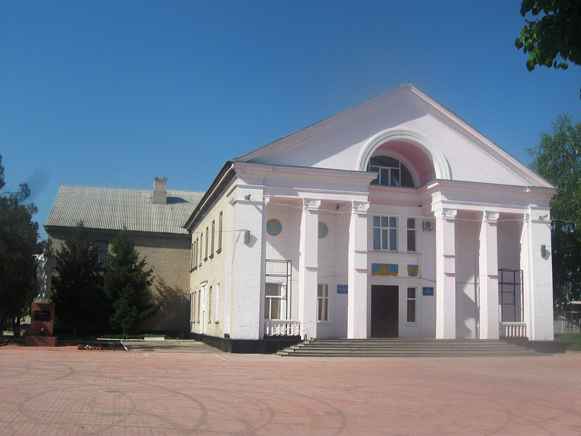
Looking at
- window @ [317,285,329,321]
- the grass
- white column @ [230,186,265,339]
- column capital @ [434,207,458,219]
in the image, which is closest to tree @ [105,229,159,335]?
window @ [317,285,329,321]

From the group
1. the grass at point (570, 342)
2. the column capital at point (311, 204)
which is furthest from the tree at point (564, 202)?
the column capital at point (311, 204)

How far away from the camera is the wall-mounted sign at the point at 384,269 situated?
80.9ft

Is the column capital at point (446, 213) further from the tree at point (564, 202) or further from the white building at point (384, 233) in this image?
the tree at point (564, 202)

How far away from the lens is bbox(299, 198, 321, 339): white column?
2169 cm

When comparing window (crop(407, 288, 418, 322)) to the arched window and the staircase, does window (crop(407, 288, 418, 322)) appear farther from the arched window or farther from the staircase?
the arched window

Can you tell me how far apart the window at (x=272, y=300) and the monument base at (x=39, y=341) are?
26.7 ft

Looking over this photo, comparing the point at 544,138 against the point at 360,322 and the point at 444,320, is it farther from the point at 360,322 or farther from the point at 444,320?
the point at 360,322

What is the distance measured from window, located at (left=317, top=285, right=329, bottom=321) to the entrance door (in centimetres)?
195

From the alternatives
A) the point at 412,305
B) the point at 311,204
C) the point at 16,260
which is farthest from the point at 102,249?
the point at 412,305

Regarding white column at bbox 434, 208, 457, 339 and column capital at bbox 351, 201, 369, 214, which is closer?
column capital at bbox 351, 201, 369, 214

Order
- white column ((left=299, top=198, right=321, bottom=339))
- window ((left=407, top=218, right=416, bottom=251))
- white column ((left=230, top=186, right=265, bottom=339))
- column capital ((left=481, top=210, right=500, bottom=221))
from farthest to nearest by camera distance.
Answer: window ((left=407, top=218, right=416, bottom=251)), column capital ((left=481, top=210, right=500, bottom=221)), white column ((left=299, top=198, right=321, bottom=339)), white column ((left=230, top=186, right=265, bottom=339))

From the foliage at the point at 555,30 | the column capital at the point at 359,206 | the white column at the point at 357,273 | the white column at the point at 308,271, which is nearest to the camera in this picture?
the foliage at the point at 555,30

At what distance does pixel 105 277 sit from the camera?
33.0 meters

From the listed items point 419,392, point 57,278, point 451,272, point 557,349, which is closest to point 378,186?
point 451,272
